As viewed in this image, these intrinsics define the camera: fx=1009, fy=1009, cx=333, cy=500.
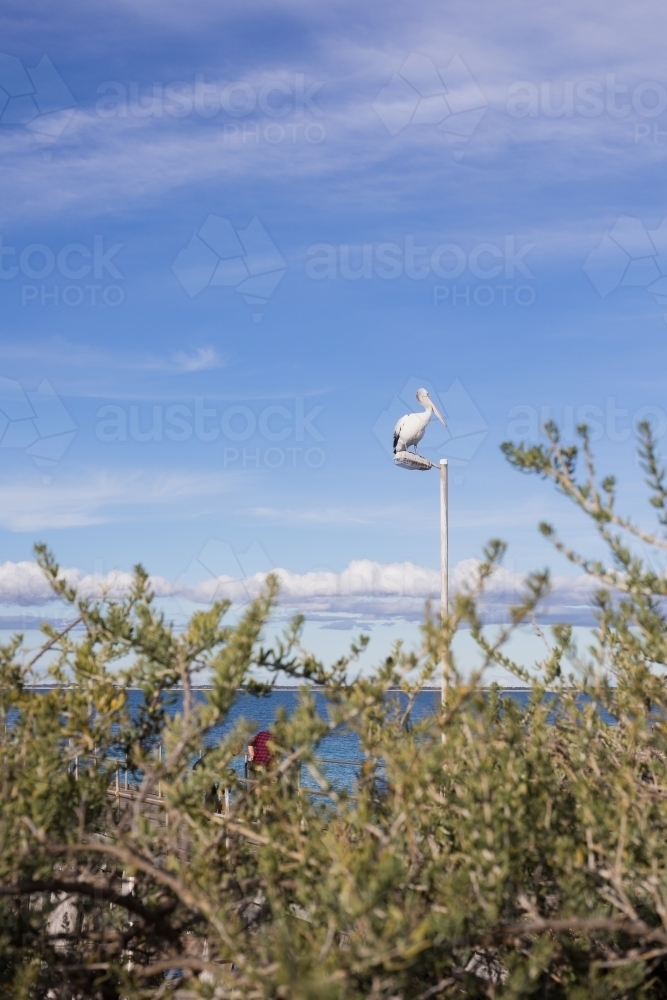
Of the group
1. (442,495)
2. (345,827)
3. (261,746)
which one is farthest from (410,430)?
(345,827)

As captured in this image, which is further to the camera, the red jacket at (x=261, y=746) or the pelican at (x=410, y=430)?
the pelican at (x=410, y=430)

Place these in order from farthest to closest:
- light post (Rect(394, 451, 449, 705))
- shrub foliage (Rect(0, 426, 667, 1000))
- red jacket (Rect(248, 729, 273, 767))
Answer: light post (Rect(394, 451, 449, 705)) < red jacket (Rect(248, 729, 273, 767)) < shrub foliage (Rect(0, 426, 667, 1000))

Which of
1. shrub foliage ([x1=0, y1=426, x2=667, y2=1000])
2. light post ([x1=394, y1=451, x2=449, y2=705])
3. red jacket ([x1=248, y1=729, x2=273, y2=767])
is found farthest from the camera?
light post ([x1=394, y1=451, x2=449, y2=705])

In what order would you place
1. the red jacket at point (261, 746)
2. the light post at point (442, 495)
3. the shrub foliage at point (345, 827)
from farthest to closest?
the light post at point (442, 495) → the red jacket at point (261, 746) → the shrub foliage at point (345, 827)

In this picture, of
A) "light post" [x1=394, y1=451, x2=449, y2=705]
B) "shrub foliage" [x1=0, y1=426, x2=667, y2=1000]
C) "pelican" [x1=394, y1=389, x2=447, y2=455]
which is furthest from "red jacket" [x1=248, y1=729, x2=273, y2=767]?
"pelican" [x1=394, y1=389, x2=447, y2=455]

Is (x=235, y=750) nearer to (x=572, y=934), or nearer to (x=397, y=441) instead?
(x=572, y=934)

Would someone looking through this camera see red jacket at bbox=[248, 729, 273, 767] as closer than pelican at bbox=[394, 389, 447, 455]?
Yes

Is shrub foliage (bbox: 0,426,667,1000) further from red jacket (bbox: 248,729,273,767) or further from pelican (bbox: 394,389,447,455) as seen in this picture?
pelican (bbox: 394,389,447,455)

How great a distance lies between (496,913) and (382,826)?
630mm

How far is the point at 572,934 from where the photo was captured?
334 centimetres

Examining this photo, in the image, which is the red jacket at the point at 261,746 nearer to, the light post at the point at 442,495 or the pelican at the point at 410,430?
the light post at the point at 442,495

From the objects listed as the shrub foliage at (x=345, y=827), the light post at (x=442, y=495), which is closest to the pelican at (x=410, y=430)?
the light post at (x=442, y=495)

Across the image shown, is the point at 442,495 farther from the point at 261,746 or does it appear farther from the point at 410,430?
the point at 261,746

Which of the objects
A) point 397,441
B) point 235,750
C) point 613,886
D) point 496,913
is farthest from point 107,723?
point 397,441
